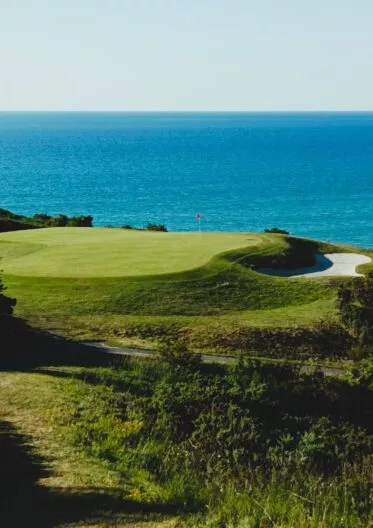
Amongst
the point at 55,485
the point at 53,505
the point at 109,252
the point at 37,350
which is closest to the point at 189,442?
the point at 55,485

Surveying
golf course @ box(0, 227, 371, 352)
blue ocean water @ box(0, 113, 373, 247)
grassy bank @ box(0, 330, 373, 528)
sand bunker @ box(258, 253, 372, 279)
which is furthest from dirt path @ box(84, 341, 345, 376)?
blue ocean water @ box(0, 113, 373, 247)

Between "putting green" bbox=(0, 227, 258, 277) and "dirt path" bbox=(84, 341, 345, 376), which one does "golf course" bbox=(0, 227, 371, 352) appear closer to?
"putting green" bbox=(0, 227, 258, 277)

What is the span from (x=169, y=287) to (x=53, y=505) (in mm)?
21407

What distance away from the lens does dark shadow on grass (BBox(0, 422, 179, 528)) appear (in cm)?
858

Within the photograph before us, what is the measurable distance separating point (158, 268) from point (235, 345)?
9081mm

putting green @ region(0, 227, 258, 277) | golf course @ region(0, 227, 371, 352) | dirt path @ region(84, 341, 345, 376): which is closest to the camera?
dirt path @ region(84, 341, 345, 376)

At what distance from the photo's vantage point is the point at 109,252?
36719mm

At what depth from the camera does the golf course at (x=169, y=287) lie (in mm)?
26094

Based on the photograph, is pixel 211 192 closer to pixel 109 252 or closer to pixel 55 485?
pixel 109 252

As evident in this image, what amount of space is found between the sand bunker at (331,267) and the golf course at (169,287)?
0.29 metres

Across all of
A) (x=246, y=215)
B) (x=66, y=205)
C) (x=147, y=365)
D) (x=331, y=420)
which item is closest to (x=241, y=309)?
(x=147, y=365)

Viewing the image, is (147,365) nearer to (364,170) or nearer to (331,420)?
(331,420)

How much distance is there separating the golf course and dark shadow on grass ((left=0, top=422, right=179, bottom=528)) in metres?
14.5

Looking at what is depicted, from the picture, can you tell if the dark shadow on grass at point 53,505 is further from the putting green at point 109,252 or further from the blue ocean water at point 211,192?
the blue ocean water at point 211,192
